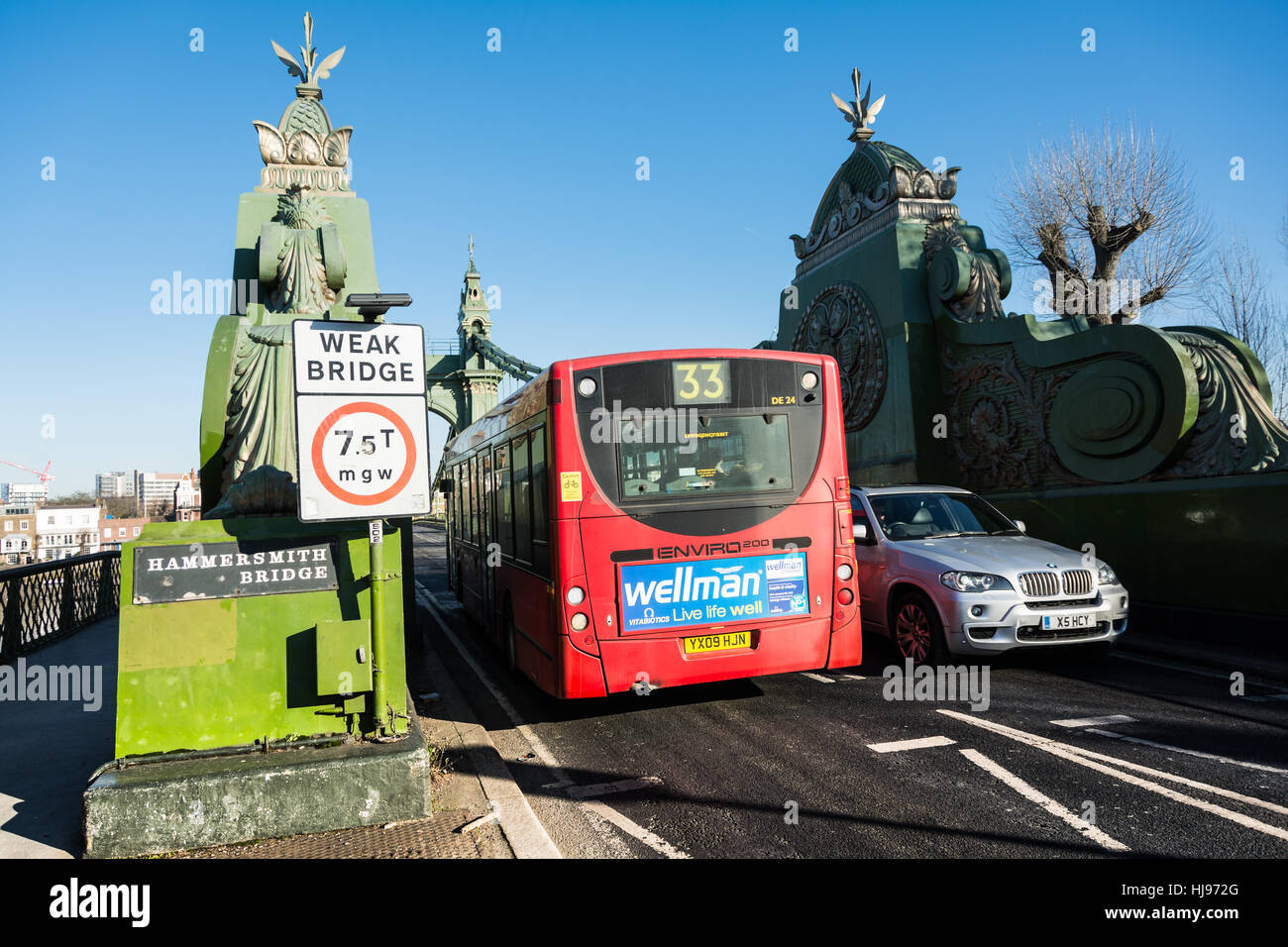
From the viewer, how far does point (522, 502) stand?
7344 millimetres

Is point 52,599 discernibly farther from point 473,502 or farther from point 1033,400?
point 1033,400

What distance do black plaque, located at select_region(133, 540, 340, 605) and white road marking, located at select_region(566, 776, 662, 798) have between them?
193 cm

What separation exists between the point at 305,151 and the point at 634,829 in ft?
30.8

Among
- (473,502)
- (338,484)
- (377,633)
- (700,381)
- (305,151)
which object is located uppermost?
(305,151)

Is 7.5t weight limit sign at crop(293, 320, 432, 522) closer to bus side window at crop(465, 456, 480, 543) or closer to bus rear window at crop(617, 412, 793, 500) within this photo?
bus rear window at crop(617, 412, 793, 500)

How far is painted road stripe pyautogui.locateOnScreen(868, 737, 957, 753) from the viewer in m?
5.41

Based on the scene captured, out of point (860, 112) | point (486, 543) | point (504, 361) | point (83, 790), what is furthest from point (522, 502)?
point (504, 361)

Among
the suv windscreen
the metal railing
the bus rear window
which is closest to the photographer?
the bus rear window

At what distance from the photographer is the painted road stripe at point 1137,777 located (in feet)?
13.3

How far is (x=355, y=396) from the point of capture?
4.54 metres

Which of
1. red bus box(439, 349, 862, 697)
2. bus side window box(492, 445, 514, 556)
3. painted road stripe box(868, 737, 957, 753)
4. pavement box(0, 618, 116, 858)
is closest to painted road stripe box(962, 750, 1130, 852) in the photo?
painted road stripe box(868, 737, 957, 753)

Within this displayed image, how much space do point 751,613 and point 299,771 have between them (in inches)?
136

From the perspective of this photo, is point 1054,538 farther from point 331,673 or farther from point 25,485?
point 25,485
